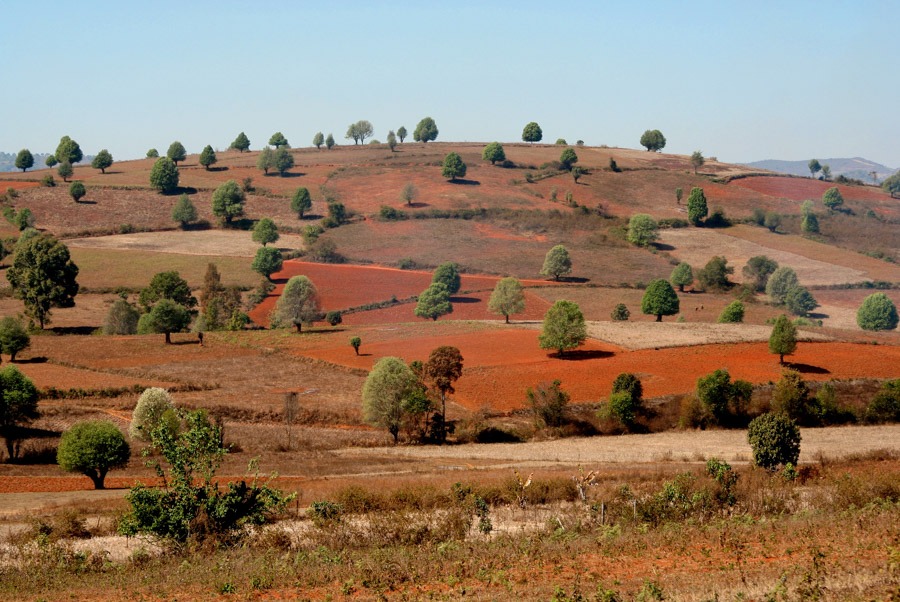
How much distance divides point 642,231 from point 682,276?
22782 mm

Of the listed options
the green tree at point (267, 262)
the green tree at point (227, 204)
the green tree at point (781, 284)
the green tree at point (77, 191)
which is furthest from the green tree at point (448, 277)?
the green tree at point (77, 191)

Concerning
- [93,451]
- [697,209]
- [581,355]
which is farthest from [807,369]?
[697,209]

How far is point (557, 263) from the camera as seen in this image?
126000 mm

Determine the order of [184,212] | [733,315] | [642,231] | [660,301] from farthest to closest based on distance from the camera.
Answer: [184,212] < [642,231] < [733,315] < [660,301]

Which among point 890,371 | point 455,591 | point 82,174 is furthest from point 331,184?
point 455,591

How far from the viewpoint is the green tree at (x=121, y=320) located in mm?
97875

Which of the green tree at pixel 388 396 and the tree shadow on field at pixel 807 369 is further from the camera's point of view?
the tree shadow on field at pixel 807 369

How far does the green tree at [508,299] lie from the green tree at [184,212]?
2857 inches

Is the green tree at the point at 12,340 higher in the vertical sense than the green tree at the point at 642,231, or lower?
lower

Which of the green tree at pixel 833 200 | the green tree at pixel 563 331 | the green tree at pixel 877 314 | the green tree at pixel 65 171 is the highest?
the green tree at pixel 65 171

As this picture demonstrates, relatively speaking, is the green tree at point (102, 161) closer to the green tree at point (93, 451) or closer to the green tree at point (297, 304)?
the green tree at point (297, 304)

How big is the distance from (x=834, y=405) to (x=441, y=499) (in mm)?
37635

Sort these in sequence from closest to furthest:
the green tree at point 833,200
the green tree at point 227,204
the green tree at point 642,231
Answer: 1. the green tree at point 642,231
2. the green tree at point 227,204
3. the green tree at point 833,200

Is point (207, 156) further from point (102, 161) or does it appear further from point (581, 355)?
point (581, 355)
